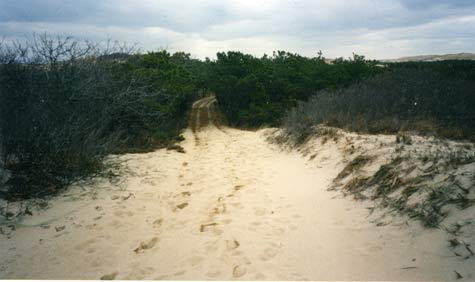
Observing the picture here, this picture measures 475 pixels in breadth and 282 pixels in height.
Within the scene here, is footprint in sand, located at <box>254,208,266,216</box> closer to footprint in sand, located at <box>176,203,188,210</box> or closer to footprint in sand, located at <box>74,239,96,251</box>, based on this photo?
footprint in sand, located at <box>176,203,188,210</box>

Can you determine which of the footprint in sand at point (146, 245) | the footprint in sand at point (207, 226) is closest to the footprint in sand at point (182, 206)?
the footprint in sand at point (207, 226)

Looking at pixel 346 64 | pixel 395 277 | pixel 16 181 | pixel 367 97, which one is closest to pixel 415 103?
pixel 367 97

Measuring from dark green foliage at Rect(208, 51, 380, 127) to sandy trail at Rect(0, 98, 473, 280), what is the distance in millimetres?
11356

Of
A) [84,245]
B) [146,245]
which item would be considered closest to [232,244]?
[146,245]

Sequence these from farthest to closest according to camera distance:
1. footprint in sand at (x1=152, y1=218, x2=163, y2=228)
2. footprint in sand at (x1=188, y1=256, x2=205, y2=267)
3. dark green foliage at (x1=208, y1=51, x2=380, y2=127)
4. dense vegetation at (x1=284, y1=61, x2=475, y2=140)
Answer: dark green foliage at (x1=208, y1=51, x2=380, y2=127), dense vegetation at (x1=284, y1=61, x2=475, y2=140), footprint in sand at (x1=152, y1=218, x2=163, y2=228), footprint in sand at (x1=188, y1=256, x2=205, y2=267)

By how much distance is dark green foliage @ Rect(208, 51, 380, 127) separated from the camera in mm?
17234

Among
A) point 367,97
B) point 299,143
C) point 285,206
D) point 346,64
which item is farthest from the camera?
point 346,64

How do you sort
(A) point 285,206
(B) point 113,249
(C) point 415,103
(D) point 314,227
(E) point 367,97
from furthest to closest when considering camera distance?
(E) point 367,97, (C) point 415,103, (A) point 285,206, (D) point 314,227, (B) point 113,249

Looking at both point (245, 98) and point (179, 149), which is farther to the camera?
point (245, 98)

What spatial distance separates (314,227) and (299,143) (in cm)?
529

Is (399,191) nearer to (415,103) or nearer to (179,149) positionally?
(415,103)

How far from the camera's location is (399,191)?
13.5 feet

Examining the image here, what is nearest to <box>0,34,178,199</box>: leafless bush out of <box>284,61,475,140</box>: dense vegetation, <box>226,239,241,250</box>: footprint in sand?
<box>226,239,241,250</box>: footprint in sand

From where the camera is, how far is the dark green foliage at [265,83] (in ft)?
56.5
